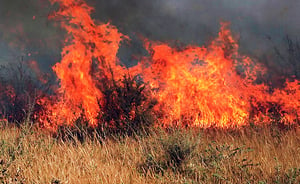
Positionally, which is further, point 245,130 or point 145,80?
point 145,80

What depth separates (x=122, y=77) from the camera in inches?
316

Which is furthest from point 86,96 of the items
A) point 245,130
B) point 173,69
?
point 245,130

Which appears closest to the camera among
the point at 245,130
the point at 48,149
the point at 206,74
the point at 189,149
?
the point at 189,149

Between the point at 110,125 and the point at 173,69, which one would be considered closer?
the point at 110,125

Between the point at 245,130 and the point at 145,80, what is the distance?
3040 millimetres

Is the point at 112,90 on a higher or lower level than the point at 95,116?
higher

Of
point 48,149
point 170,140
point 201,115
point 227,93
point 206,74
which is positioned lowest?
point 48,149

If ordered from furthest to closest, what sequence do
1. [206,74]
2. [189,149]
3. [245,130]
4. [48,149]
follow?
[206,74] → [245,130] → [48,149] → [189,149]

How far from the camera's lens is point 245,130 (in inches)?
269

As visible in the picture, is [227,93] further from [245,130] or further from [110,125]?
[110,125]

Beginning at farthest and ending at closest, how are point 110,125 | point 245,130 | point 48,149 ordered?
point 110,125 < point 245,130 < point 48,149

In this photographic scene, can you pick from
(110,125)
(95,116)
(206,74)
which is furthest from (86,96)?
(206,74)

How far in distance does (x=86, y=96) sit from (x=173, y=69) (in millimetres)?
2946

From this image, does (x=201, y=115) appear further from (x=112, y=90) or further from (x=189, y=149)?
(x=189, y=149)
